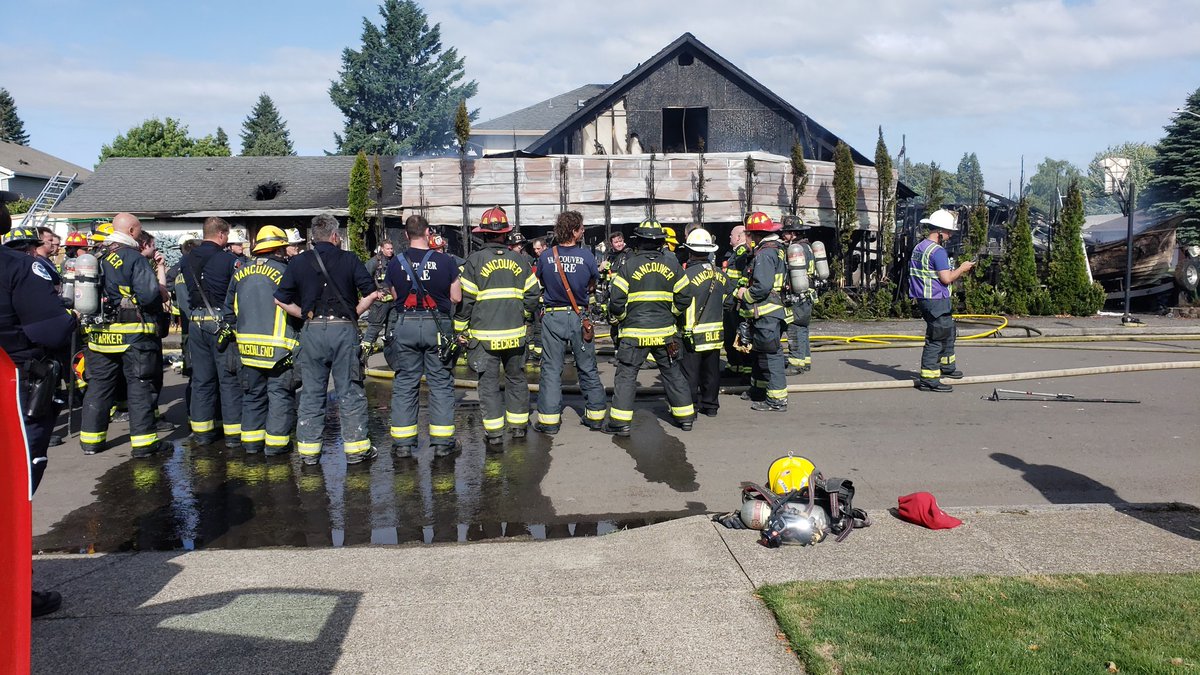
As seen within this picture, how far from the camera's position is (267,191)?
26188 millimetres

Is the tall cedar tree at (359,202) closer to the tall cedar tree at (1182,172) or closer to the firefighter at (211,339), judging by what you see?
the firefighter at (211,339)

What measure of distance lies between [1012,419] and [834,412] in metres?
1.70

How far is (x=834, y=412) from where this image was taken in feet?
31.7

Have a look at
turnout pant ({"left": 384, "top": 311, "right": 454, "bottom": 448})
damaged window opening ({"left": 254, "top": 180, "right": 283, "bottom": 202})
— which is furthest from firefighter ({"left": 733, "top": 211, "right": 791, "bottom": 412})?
damaged window opening ({"left": 254, "top": 180, "right": 283, "bottom": 202})

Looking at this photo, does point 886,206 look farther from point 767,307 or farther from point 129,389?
point 129,389

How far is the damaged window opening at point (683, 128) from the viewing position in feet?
80.4

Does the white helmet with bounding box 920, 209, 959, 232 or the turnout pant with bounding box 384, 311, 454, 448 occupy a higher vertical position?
the white helmet with bounding box 920, 209, 959, 232

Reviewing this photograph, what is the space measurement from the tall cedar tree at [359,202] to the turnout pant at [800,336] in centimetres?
1061

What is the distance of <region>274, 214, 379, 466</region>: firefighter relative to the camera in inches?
301

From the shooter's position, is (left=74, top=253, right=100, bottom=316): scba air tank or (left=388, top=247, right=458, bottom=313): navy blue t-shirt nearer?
(left=74, top=253, right=100, bottom=316): scba air tank

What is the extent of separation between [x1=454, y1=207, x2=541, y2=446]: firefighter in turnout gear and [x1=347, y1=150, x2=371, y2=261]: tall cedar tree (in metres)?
12.1

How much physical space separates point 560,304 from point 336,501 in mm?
2894

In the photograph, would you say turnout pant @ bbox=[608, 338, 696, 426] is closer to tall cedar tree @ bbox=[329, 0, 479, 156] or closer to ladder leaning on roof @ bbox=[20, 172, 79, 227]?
ladder leaning on roof @ bbox=[20, 172, 79, 227]

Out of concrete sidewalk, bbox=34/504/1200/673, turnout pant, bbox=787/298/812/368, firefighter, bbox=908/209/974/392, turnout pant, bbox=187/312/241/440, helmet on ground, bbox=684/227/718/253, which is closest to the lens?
concrete sidewalk, bbox=34/504/1200/673
